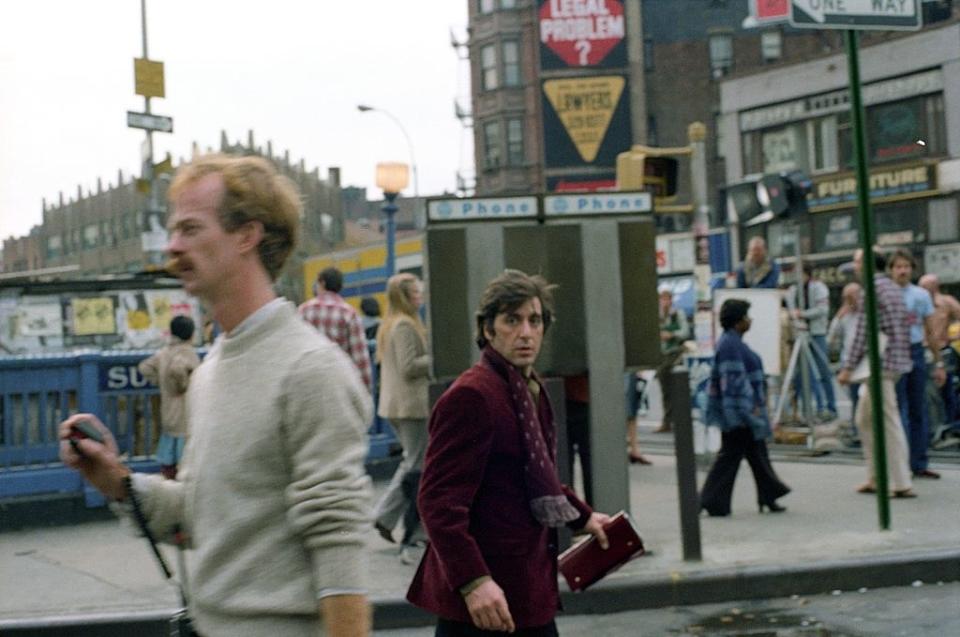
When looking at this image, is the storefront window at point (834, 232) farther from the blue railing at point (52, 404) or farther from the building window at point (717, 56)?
the blue railing at point (52, 404)

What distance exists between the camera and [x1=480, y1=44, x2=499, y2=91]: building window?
61.8 metres

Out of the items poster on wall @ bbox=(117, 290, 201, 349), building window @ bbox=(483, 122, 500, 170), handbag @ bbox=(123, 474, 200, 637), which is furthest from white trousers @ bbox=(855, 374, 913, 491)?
building window @ bbox=(483, 122, 500, 170)

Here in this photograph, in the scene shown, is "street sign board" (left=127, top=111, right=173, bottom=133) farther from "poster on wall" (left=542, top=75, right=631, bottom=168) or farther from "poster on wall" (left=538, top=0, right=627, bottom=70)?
"poster on wall" (left=538, top=0, right=627, bottom=70)

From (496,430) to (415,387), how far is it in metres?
5.70

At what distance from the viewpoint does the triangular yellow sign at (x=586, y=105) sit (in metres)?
59.8

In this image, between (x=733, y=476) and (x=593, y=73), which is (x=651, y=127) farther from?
(x=733, y=476)

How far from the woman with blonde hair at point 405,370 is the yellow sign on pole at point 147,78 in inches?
470

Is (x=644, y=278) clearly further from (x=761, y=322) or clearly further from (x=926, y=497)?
(x=761, y=322)

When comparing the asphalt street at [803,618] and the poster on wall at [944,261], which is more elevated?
the poster on wall at [944,261]

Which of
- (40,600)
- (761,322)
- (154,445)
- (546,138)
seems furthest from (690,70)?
(40,600)

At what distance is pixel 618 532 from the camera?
464cm

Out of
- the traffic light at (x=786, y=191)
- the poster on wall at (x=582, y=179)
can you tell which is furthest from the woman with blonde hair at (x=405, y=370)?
the poster on wall at (x=582, y=179)

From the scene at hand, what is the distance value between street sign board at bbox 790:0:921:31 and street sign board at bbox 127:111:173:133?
1273 centimetres

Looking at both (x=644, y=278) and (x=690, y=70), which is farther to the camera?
(x=690, y=70)
